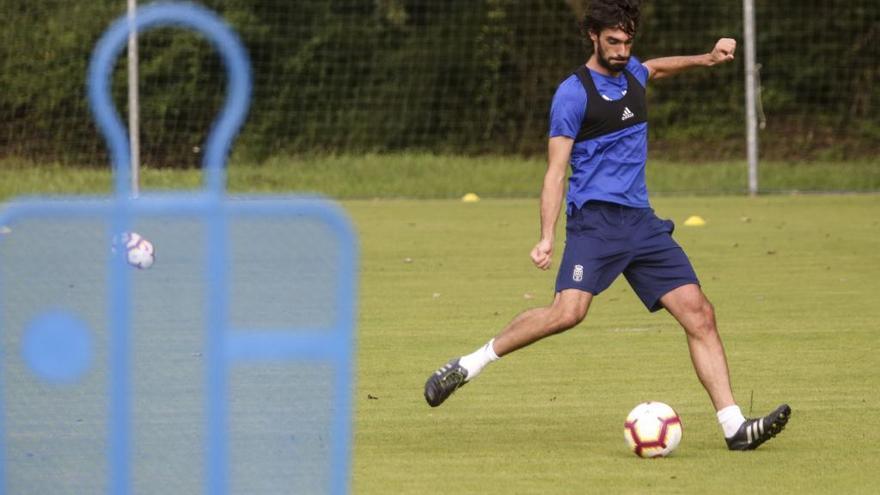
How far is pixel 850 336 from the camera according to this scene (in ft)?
32.5

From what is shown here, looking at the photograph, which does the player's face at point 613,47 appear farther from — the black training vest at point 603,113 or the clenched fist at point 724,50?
the clenched fist at point 724,50

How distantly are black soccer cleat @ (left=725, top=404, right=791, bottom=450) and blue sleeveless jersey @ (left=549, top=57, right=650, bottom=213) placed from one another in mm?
951

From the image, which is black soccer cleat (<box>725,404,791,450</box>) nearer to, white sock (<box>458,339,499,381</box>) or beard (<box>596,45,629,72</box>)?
white sock (<box>458,339,499,381</box>)

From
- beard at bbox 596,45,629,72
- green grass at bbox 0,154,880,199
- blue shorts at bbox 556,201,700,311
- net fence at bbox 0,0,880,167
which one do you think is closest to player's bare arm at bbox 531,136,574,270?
blue shorts at bbox 556,201,700,311

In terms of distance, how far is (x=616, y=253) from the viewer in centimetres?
695

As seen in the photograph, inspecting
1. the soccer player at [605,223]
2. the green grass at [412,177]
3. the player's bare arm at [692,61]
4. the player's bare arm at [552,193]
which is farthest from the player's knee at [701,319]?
the green grass at [412,177]

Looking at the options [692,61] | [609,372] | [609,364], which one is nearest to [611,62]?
[692,61]

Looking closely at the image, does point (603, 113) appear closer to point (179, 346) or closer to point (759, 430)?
point (759, 430)

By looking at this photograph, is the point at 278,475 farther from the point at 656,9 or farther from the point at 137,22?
the point at 656,9

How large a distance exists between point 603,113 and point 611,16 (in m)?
0.37

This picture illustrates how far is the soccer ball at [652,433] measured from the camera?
657 centimetres

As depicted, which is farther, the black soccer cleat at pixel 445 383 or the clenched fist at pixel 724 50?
the clenched fist at pixel 724 50

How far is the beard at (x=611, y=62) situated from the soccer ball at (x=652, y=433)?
4.25 ft

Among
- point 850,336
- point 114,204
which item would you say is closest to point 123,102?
point 850,336
